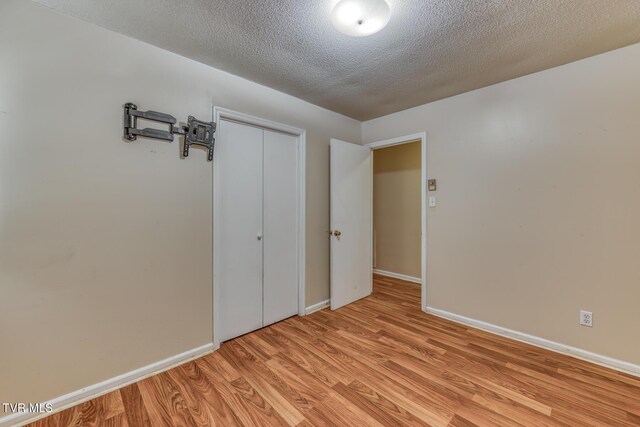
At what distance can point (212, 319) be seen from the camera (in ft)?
7.23

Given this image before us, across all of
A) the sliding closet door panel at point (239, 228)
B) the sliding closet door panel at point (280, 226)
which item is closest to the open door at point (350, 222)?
the sliding closet door panel at point (280, 226)

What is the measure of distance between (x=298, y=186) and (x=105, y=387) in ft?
7.14

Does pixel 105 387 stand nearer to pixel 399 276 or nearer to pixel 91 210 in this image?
pixel 91 210

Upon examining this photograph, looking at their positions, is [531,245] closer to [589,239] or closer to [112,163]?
[589,239]

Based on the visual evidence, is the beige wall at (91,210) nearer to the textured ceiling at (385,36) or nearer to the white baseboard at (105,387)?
the white baseboard at (105,387)

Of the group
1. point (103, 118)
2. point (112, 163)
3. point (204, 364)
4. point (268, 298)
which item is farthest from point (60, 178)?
point (268, 298)

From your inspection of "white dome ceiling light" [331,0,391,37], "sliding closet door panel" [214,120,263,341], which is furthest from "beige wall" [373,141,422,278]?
"white dome ceiling light" [331,0,391,37]

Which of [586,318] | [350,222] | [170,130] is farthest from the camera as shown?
[350,222]

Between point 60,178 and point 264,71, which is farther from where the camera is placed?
point 264,71

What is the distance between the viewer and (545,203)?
2.23 metres

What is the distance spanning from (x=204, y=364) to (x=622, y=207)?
3327 mm

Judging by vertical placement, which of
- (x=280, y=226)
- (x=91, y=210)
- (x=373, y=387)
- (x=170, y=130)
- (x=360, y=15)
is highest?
(x=360, y=15)

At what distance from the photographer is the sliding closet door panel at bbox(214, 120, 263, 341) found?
2.30 m

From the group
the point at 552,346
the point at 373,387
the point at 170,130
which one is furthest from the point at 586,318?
the point at 170,130
